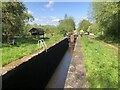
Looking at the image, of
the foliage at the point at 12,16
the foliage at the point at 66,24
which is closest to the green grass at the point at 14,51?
the foliage at the point at 12,16

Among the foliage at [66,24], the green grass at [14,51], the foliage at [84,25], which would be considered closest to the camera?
the green grass at [14,51]

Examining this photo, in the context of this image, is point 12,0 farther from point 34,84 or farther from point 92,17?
point 34,84

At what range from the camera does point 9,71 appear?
9102 millimetres

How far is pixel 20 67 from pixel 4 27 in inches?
657

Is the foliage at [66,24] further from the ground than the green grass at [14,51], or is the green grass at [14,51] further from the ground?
the foliage at [66,24]

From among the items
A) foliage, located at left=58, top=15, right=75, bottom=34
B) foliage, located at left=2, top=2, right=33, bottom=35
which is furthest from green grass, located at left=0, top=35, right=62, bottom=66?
foliage, located at left=58, top=15, right=75, bottom=34

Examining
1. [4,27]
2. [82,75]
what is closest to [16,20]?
[4,27]

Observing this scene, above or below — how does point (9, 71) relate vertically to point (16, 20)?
below

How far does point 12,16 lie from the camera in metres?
27.0

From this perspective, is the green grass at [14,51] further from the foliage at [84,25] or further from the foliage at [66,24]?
the foliage at [84,25]

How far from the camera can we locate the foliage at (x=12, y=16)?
86.5ft

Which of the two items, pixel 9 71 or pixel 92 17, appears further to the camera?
pixel 92 17

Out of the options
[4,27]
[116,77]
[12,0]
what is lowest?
[116,77]

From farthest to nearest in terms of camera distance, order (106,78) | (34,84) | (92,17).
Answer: (92,17)
(34,84)
(106,78)
